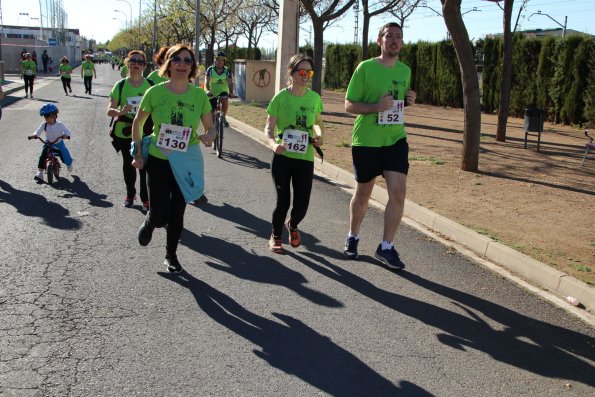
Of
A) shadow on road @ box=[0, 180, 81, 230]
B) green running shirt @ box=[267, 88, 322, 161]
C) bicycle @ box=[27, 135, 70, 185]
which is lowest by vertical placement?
shadow on road @ box=[0, 180, 81, 230]

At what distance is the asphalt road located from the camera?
3.70m

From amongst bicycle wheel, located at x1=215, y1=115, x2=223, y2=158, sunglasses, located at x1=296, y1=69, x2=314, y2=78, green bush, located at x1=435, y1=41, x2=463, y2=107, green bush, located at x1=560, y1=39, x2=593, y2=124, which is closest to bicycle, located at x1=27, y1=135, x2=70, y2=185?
bicycle wheel, located at x1=215, y1=115, x2=223, y2=158

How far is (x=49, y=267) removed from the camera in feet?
18.2

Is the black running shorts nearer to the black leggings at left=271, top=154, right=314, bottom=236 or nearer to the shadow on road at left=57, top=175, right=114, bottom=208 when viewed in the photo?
the black leggings at left=271, top=154, right=314, bottom=236

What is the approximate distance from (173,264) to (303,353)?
1.90 m

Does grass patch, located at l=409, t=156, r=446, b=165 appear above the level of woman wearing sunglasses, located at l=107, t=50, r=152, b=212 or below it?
below

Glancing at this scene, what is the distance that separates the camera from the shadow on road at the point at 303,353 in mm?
3637

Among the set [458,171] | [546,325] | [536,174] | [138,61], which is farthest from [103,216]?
[536,174]

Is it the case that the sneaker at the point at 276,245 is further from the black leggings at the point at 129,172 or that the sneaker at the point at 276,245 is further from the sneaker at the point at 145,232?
the black leggings at the point at 129,172

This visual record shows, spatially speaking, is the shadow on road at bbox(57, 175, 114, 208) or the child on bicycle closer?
the shadow on road at bbox(57, 175, 114, 208)

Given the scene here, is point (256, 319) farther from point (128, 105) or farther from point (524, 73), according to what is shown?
point (524, 73)

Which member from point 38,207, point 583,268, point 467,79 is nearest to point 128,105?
point 38,207

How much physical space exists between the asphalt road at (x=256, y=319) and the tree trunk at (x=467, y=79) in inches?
162

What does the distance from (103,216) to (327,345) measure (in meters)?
4.13
